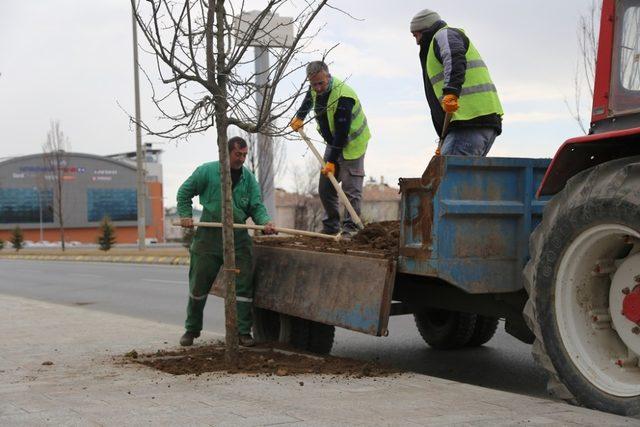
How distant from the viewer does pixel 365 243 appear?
271 inches

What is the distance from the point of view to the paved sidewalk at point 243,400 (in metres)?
4.48

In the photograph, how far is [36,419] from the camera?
468cm

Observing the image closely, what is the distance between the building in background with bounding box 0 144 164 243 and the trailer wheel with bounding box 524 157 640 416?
2544 inches

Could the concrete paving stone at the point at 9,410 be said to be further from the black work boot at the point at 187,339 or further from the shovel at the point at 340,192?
the shovel at the point at 340,192

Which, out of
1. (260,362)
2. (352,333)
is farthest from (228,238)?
(352,333)

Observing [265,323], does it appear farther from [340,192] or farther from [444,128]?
[444,128]

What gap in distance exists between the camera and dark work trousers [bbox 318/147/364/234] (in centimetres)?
865

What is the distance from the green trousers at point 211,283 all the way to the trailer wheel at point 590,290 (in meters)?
3.24

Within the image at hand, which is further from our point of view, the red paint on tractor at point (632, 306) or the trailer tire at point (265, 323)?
the trailer tire at point (265, 323)

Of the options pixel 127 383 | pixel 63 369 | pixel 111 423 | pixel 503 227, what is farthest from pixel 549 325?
pixel 63 369

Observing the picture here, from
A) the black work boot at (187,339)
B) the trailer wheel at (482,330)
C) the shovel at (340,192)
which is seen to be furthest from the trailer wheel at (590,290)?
the black work boot at (187,339)

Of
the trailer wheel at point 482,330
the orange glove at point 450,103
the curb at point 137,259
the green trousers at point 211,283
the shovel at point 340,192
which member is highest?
the orange glove at point 450,103

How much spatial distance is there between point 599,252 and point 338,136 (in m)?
4.11

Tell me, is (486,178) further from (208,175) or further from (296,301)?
(208,175)
